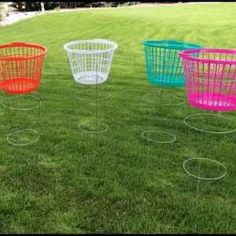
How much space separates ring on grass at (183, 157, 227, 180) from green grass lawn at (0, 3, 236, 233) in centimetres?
6

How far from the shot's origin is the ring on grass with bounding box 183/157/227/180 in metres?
3.74

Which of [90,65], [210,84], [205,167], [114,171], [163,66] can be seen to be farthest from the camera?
[90,65]

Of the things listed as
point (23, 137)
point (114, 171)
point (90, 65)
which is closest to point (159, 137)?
point (114, 171)

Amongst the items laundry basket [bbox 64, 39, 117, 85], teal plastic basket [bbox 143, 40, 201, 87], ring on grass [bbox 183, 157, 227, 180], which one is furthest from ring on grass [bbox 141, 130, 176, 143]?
laundry basket [bbox 64, 39, 117, 85]

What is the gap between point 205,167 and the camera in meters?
3.90

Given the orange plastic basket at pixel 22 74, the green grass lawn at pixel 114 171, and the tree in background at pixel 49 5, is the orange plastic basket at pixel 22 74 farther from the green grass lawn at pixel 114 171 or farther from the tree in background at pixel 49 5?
the tree in background at pixel 49 5

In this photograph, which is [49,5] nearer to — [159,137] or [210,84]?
[159,137]

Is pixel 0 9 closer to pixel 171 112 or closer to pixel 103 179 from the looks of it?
pixel 171 112

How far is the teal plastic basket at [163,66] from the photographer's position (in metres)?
4.32

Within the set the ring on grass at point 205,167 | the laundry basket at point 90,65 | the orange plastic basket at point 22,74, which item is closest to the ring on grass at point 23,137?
the orange plastic basket at point 22,74

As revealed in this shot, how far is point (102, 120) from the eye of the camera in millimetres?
4930

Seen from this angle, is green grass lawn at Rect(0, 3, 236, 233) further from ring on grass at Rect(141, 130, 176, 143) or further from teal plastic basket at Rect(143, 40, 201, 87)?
teal plastic basket at Rect(143, 40, 201, 87)

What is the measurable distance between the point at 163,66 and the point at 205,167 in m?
1.13

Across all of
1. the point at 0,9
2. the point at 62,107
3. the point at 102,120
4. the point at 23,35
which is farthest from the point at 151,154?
the point at 0,9
